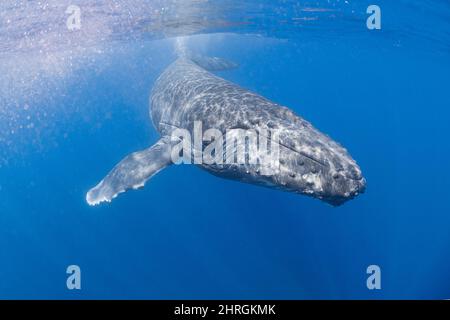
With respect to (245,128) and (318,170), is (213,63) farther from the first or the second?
(318,170)

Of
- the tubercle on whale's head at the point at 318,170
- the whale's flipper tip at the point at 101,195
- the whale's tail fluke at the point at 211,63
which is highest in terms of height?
the whale's tail fluke at the point at 211,63

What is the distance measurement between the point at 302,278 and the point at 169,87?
45.8 feet

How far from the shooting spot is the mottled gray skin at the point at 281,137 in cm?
689

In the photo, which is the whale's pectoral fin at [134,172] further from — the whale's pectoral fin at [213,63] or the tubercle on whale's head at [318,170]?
the whale's pectoral fin at [213,63]

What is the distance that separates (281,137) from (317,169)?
1141mm

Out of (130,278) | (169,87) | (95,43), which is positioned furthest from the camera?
(95,43)

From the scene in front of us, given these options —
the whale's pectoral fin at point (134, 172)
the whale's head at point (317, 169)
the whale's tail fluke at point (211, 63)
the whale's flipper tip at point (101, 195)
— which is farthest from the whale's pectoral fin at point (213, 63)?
the whale's head at point (317, 169)

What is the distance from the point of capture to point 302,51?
48.7 m

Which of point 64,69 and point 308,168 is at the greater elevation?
point 64,69

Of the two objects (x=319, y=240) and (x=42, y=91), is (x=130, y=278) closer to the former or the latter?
(x=319, y=240)

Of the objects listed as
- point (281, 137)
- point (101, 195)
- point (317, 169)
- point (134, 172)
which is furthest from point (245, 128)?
point (101, 195)
